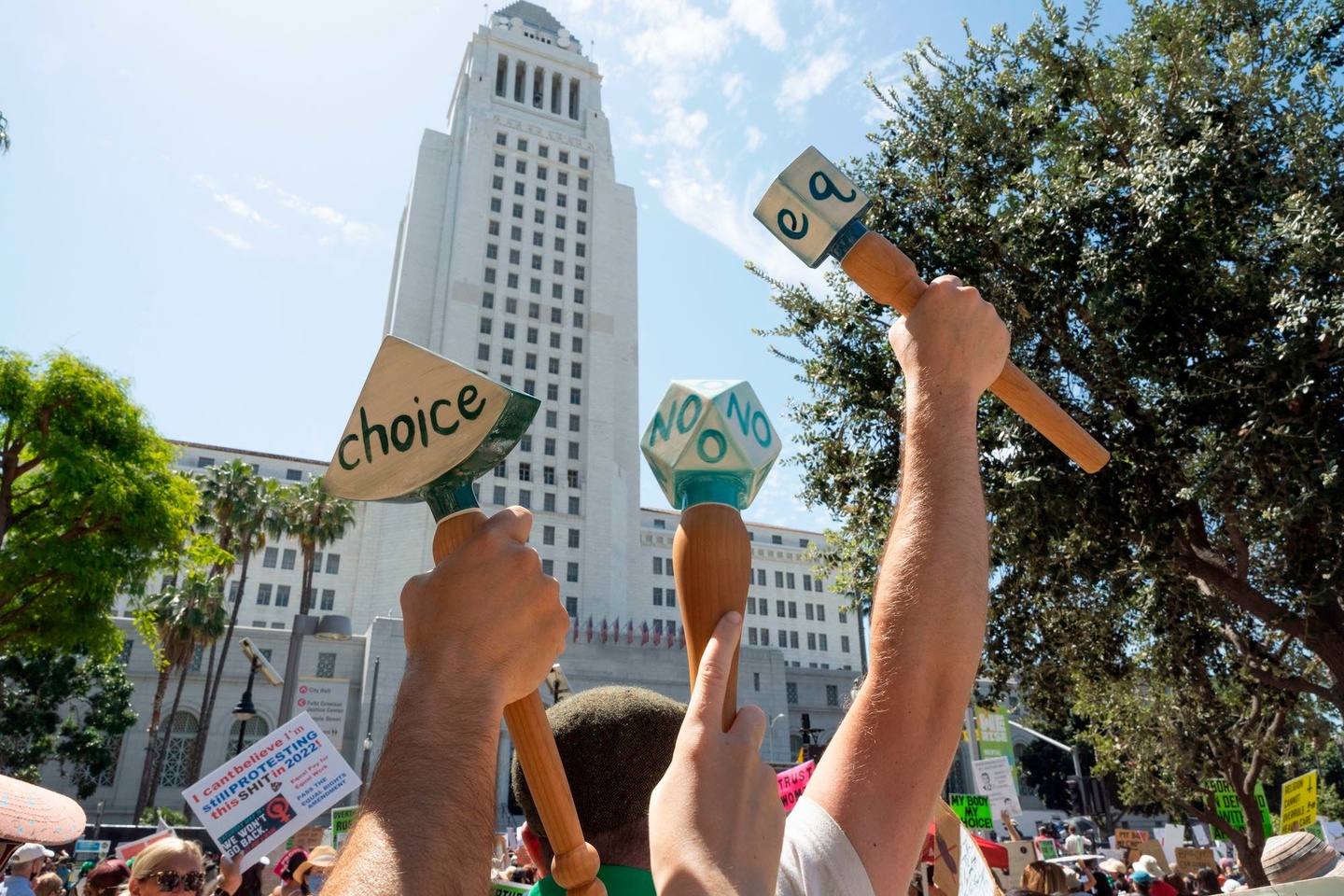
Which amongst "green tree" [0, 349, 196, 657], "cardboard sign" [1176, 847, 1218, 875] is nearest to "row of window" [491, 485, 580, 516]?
"green tree" [0, 349, 196, 657]

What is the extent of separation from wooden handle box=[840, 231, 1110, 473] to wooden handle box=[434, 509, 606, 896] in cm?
96

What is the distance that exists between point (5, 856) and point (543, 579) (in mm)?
3863

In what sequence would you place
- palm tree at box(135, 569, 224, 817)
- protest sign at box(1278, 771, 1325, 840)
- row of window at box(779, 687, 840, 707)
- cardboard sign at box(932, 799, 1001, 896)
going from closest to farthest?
cardboard sign at box(932, 799, 1001, 896) → protest sign at box(1278, 771, 1325, 840) → palm tree at box(135, 569, 224, 817) → row of window at box(779, 687, 840, 707)

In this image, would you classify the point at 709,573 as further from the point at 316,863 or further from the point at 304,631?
the point at 304,631

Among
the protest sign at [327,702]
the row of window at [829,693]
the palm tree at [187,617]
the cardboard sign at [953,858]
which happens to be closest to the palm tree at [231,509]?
the palm tree at [187,617]

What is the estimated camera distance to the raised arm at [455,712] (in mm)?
973

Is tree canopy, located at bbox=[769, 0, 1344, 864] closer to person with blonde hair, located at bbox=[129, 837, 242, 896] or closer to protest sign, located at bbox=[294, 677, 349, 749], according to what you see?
person with blonde hair, located at bbox=[129, 837, 242, 896]

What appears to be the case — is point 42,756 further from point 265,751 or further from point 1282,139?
point 1282,139

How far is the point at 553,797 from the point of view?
1.27 m

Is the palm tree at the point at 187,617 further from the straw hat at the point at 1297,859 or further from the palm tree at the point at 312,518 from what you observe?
the straw hat at the point at 1297,859

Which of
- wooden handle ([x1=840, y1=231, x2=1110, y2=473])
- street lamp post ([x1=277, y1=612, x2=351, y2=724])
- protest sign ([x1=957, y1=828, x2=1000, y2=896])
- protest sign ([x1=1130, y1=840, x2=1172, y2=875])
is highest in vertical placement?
street lamp post ([x1=277, y1=612, x2=351, y2=724])

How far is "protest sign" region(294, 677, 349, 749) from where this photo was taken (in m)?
33.3

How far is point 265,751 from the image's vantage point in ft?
25.3

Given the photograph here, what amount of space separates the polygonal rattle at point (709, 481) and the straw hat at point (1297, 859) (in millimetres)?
5171
